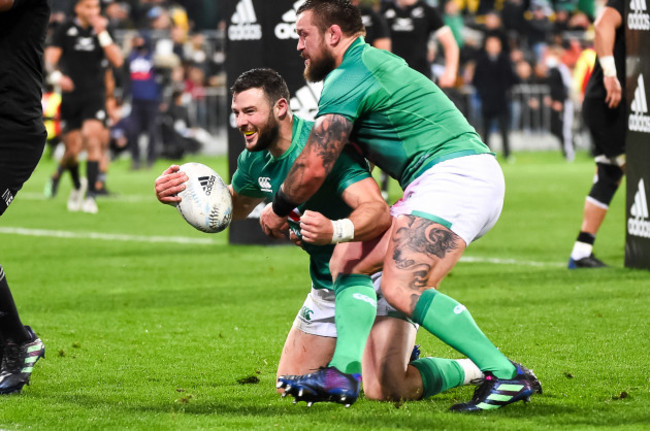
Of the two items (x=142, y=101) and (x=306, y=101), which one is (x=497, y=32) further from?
(x=306, y=101)

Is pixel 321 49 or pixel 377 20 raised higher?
pixel 321 49

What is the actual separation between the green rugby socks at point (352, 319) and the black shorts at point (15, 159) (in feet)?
5.27

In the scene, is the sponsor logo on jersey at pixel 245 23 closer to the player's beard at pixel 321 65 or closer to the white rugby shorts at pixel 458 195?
the player's beard at pixel 321 65

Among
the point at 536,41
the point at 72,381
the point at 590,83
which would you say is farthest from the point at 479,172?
the point at 536,41

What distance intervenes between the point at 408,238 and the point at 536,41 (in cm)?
2859

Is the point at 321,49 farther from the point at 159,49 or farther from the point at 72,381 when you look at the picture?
the point at 159,49

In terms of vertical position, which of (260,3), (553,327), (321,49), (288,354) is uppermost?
(321,49)

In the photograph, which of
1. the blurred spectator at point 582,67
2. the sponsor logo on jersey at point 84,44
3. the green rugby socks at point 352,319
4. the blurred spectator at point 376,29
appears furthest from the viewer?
the blurred spectator at point 582,67

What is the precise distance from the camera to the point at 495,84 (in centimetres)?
2577

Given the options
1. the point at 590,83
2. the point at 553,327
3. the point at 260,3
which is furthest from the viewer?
the point at 260,3

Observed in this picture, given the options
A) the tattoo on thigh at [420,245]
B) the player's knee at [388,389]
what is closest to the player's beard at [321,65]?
the tattoo on thigh at [420,245]

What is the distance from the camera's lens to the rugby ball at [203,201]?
5.53 meters

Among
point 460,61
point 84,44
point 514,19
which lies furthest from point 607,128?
point 514,19

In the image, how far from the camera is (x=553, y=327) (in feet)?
24.4
